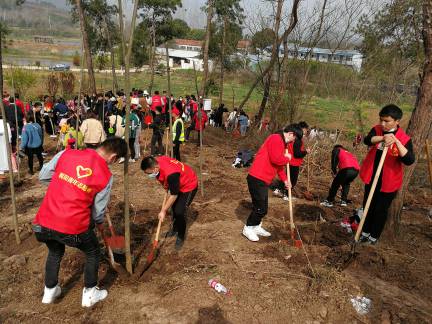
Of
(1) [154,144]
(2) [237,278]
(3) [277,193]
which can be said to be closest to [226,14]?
(1) [154,144]

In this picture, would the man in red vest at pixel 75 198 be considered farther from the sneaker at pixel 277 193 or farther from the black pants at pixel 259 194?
the sneaker at pixel 277 193

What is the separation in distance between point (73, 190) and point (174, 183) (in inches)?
52.0

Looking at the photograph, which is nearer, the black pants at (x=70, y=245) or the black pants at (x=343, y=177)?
the black pants at (x=70, y=245)

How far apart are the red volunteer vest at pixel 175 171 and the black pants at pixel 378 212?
87.3 inches

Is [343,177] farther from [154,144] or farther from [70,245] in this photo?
[154,144]

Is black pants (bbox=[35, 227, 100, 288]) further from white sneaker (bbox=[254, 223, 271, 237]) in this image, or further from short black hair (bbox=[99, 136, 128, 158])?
white sneaker (bbox=[254, 223, 271, 237])

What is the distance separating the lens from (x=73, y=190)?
9.89 feet

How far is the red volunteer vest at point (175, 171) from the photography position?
13.5 ft

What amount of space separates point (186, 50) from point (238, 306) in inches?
2801

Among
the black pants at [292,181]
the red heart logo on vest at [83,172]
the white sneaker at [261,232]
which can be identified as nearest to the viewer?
the red heart logo on vest at [83,172]

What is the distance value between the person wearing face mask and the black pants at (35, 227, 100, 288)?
95cm

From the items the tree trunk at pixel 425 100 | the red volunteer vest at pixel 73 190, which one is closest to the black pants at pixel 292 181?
the tree trunk at pixel 425 100

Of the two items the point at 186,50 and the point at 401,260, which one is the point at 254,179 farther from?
the point at 186,50

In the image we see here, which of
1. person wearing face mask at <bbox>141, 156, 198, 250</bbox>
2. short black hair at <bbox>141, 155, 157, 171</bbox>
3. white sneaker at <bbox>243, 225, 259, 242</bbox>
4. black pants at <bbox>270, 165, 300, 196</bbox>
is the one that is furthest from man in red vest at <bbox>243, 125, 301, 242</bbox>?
black pants at <bbox>270, 165, 300, 196</bbox>
